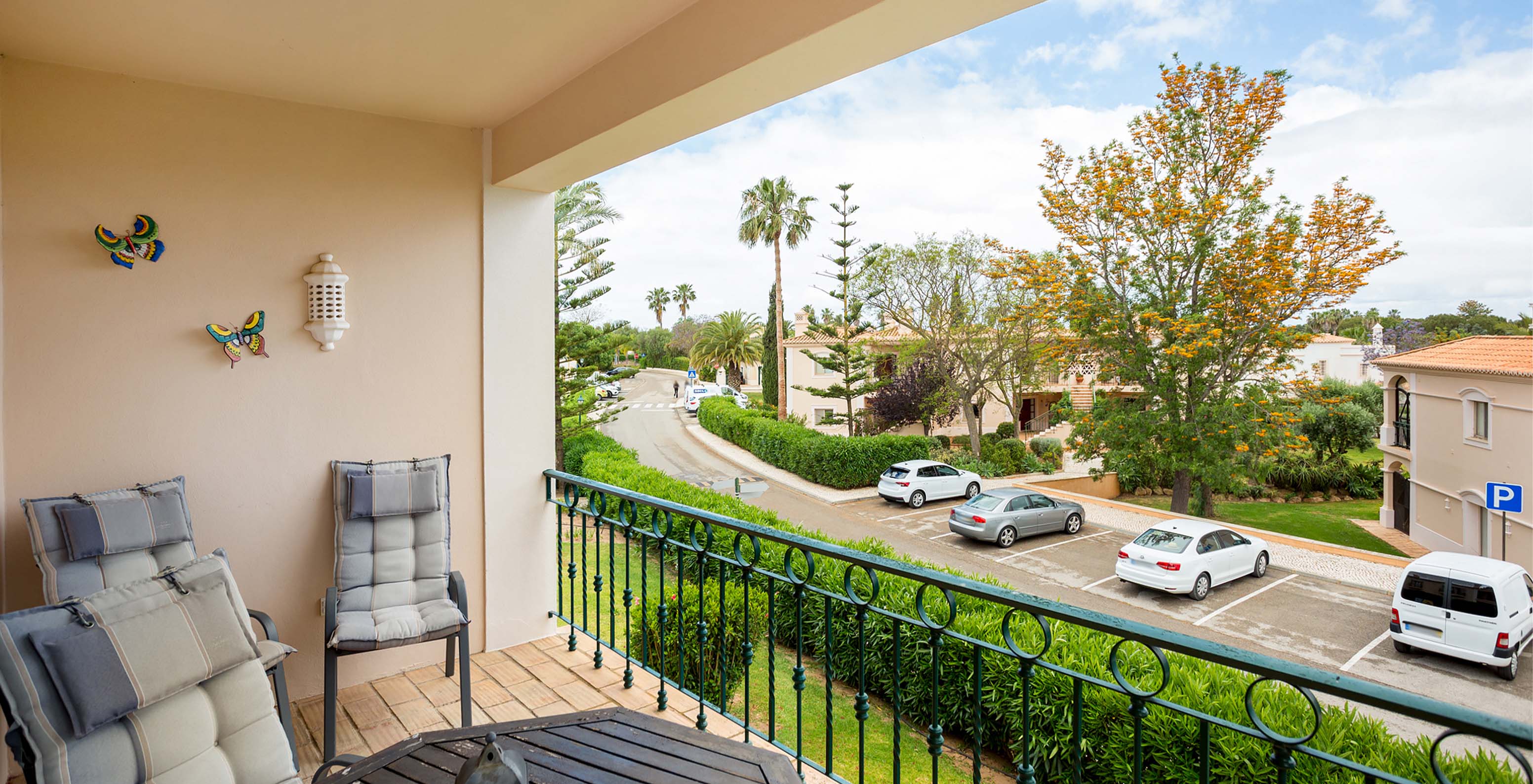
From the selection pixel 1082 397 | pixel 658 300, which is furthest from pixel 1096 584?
pixel 658 300

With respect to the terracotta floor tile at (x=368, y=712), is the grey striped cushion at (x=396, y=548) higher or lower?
higher

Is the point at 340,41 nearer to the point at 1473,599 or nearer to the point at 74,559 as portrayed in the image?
the point at 74,559

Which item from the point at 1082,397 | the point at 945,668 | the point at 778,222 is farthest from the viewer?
the point at 778,222

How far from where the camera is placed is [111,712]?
3.83 feet

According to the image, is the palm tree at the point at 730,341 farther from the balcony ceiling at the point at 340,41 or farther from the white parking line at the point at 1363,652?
the balcony ceiling at the point at 340,41

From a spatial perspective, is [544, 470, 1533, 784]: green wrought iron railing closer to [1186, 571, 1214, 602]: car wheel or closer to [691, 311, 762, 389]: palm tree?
[1186, 571, 1214, 602]: car wheel

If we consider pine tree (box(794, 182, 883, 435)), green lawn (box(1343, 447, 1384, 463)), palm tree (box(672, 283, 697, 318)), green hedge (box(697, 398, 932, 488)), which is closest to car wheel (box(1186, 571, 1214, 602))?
green lawn (box(1343, 447, 1384, 463))

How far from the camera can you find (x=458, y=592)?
231 centimetres

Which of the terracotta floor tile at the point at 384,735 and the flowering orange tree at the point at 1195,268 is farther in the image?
the flowering orange tree at the point at 1195,268

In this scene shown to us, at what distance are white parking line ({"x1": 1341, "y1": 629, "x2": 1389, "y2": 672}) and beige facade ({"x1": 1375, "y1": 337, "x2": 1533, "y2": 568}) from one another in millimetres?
1645

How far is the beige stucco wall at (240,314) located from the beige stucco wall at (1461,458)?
8.83 meters

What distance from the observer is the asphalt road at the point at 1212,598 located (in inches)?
360

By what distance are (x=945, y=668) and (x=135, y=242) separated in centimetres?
394

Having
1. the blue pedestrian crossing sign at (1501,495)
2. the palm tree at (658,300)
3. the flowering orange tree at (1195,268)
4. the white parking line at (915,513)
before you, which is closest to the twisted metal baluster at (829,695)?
the blue pedestrian crossing sign at (1501,495)
